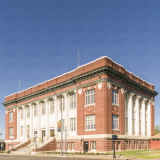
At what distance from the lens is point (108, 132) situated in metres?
39.6

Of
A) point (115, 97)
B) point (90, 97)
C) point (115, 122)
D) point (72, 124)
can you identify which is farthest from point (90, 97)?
point (72, 124)

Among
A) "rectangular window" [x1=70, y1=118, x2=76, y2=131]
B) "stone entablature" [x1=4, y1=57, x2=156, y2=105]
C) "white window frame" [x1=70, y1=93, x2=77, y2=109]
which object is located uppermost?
"stone entablature" [x1=4, y1=57, x2=156, y2=105]

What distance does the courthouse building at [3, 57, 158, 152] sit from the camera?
40719mm

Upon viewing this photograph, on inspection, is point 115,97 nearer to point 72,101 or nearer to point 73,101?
point 73,101

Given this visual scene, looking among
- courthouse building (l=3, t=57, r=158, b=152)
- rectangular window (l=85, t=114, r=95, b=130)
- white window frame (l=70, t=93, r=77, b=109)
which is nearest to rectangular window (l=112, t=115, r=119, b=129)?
courthouse building (l=3, t=57, r=158, b=152)

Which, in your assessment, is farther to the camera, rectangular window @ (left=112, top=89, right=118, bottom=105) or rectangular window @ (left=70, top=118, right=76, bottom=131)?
rectangular window @ (left=70, top=118, right=76, bottom=131)

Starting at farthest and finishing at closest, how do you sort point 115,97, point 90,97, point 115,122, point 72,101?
point 72,101, point 115,97, point 90,97, point 115,122

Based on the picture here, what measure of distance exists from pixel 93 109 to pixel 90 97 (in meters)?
2.49

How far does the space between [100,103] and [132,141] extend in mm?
12852

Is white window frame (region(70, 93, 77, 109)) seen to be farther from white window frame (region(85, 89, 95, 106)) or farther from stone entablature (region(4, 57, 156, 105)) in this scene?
white window frame (region(85, 89, 95, 106))

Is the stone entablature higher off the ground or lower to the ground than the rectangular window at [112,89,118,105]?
higher

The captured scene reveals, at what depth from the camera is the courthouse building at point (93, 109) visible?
40719 mm

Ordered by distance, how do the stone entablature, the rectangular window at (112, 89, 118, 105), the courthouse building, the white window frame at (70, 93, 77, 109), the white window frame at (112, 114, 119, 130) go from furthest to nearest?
the white window frame at (70, 93, 77, 109)
the rectangular window at (112, 89, 118, 105)
the white window frame at (112, 114, 119, 130)
the stone entablature
the courthouse building

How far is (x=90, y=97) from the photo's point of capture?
142 ft
